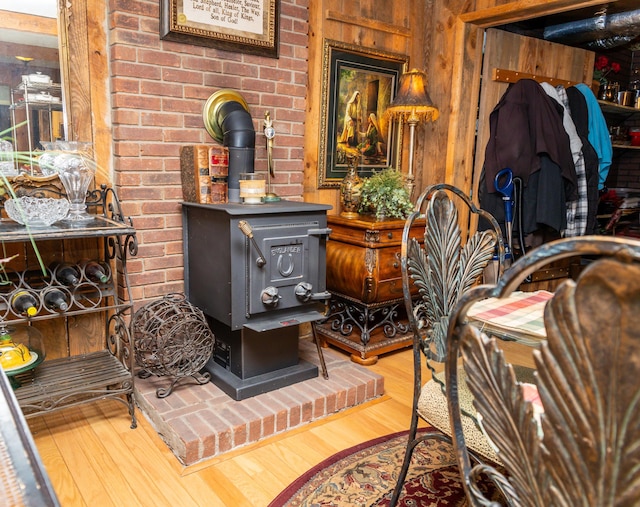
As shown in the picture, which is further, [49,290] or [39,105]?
[39,105]

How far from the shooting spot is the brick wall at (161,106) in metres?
2.36

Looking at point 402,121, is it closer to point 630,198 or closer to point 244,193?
point 244,193

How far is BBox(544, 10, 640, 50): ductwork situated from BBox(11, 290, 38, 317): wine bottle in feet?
13.7

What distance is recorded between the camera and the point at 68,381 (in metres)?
2.19

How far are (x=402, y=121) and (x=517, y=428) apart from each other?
10.4 feet

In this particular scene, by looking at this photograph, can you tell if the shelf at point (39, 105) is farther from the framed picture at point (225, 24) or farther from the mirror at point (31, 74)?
the framed picture at point (225, 24)

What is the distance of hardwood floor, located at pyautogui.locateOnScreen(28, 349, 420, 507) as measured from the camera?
1812 mm

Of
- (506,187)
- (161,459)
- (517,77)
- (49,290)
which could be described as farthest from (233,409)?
(517,77)

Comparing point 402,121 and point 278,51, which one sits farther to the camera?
point 402,121

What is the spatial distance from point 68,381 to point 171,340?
1.48 ft

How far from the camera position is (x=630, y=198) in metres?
5.05

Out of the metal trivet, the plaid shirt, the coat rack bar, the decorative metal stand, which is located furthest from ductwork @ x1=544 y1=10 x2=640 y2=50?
the metal trivet

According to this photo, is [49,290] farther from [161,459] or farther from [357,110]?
[357,110]

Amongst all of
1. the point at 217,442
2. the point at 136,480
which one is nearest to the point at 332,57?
the point at 217,442
